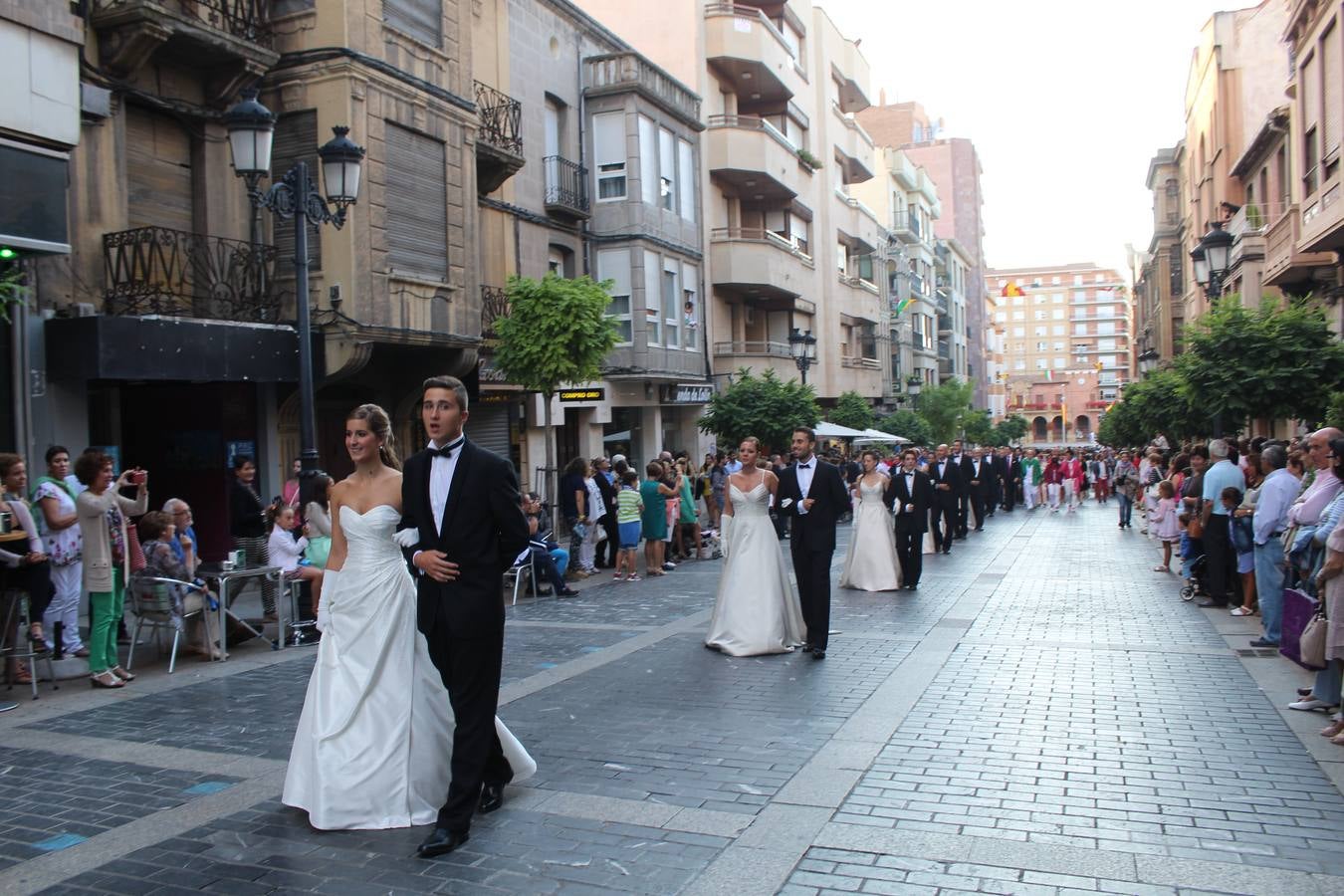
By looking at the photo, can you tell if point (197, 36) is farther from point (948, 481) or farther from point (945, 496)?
point (948, 481)

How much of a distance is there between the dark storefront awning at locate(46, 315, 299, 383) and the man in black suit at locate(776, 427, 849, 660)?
308 inches

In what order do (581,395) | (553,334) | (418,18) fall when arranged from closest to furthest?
(418,18) < (553,334) < (581,395)

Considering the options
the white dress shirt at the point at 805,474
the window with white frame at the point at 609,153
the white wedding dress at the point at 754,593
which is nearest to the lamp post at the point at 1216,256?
the white dress shirt at the point at 805,474

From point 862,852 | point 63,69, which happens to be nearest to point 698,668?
point 862,852

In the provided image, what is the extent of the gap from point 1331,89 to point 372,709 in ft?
68.9

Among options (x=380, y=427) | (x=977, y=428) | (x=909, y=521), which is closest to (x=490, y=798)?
(x=380, y=427)

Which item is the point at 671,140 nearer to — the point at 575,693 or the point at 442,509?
the point at 575,693

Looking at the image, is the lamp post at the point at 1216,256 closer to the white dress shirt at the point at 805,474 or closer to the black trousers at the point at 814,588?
the white dress shirt at the point at 805,474

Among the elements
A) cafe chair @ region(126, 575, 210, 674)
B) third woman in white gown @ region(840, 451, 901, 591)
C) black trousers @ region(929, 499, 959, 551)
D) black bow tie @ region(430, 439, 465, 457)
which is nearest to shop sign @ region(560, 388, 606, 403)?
black trousers @ region(929, 499, 959, 551)

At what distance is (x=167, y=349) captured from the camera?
523 inches

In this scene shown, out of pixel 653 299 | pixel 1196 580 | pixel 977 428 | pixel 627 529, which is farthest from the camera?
pixel 977 428

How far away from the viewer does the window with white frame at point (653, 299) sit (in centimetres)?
2751

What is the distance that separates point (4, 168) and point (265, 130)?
2.81 m

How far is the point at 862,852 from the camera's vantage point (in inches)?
192
